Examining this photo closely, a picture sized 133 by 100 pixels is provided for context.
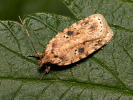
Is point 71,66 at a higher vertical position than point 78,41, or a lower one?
lower

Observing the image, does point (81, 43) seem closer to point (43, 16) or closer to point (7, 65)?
point (43, 16)

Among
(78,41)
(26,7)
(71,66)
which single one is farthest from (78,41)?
(26,7)

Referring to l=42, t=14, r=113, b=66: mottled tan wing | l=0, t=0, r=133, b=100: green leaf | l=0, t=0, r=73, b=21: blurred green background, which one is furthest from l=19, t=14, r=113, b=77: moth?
l=0, t=0, r=73, b=21: blurred green background

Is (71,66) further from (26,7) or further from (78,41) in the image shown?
(26,7)

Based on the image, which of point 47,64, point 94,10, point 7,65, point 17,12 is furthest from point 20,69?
point 17,12

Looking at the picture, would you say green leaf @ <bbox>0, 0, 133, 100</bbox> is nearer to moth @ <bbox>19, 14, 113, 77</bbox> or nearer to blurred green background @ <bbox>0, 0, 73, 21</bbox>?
moth @ <bbox>19, 14, 113, 77</bbox>

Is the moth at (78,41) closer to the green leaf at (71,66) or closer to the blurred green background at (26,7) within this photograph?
the green leaf at (71,66)
